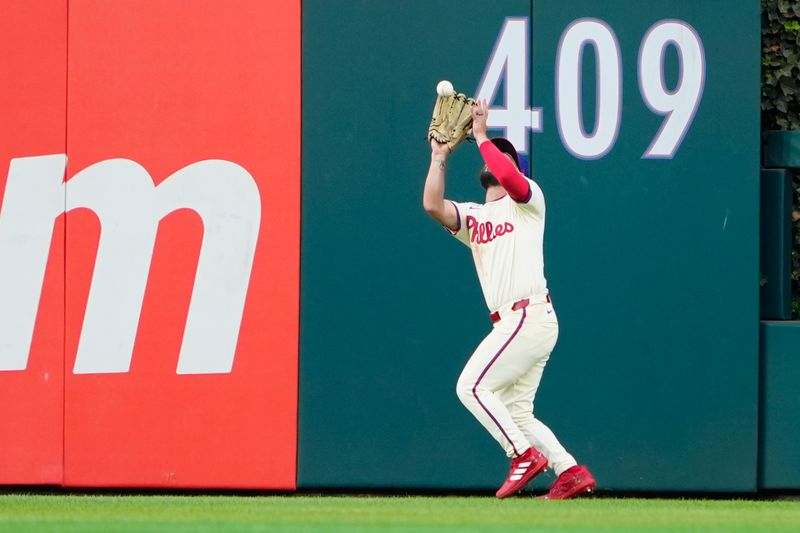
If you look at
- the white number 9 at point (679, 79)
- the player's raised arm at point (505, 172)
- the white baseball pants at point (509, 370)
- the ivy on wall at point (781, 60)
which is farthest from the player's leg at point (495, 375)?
the ivy on wall at point (781, 60)

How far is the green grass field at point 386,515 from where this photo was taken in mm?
5023

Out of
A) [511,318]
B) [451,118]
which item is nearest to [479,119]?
[451,118]

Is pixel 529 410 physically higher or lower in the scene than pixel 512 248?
lower

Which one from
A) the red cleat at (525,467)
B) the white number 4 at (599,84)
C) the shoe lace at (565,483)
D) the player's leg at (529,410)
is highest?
the white number 4 at (599,84)

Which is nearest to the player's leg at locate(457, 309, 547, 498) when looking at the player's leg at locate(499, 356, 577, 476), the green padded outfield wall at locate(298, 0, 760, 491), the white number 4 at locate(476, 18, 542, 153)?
the player's leg at locate(499, 356, 577, 476)

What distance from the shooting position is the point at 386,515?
562cm

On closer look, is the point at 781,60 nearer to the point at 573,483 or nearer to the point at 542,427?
the point at 542,427

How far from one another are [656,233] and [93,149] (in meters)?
3.22

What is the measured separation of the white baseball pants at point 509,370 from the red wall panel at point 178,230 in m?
1.58

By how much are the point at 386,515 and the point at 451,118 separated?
2.04 metres

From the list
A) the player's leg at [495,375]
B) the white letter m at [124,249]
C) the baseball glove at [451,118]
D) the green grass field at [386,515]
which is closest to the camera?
the green grass field at [386,515]

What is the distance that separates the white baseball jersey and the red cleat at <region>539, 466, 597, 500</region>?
86 cm

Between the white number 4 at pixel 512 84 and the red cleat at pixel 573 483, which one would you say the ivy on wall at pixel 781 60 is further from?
the red cleat at pixel 573 483

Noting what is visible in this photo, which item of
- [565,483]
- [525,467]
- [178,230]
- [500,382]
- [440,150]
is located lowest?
[565,483]
